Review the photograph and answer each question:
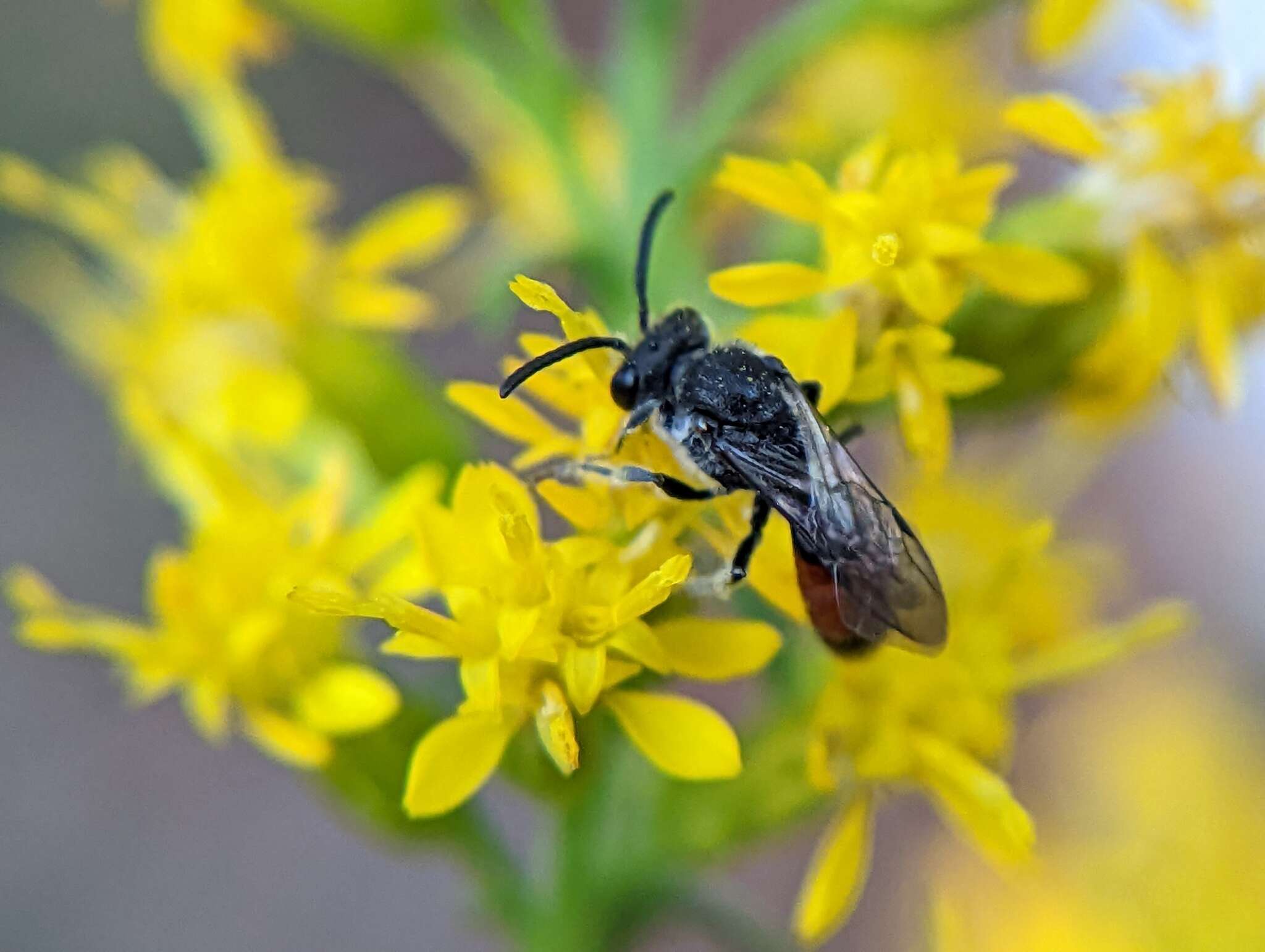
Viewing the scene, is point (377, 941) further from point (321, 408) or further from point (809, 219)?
point (809, 219)

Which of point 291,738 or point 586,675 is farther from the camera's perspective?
point 291,738

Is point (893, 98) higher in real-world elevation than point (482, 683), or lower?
lower

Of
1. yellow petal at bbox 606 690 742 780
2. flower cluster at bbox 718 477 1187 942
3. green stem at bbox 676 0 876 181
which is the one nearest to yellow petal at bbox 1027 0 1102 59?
green stem at bbox 676 0 876 181

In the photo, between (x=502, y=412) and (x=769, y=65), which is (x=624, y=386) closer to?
(x=502, y=412)

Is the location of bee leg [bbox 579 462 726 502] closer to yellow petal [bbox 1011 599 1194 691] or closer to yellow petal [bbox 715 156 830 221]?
yellow petal [bbox 715 156 830 221]

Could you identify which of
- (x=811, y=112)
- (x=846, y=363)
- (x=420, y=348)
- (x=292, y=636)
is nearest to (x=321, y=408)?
(x=292, y=636)

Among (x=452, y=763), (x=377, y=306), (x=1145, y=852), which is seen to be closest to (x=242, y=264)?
(x=377, y=306)

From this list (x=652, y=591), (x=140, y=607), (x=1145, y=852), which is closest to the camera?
(x=652, y=591)

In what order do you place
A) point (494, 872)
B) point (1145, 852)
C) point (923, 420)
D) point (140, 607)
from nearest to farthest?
1. point (923, 420)
2. point (494, 872)
3. point (1145, 852)
4. point (140, 607)
